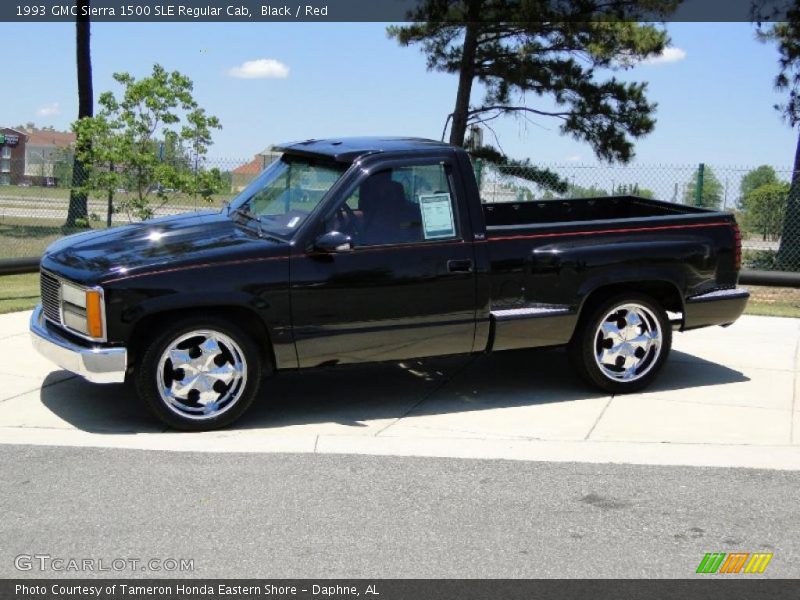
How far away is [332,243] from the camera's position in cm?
637

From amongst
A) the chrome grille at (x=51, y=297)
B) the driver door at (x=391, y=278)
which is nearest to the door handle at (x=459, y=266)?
the driver door at (x=391, y=278)

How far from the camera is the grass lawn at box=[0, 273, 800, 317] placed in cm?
1115

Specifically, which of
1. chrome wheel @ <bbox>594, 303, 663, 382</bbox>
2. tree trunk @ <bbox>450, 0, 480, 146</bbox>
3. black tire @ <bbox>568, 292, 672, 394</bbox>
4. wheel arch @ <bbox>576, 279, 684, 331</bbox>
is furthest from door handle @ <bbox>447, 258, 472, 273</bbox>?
tree trunk @ <bbox>450, 0, 480, 146</bbox>

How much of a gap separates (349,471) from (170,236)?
7.20 feet

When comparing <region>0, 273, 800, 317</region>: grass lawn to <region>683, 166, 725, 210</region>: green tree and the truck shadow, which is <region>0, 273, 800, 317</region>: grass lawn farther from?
the truck shadow

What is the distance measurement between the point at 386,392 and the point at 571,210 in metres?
2.81

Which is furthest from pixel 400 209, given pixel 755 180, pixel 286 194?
pixel 755 180

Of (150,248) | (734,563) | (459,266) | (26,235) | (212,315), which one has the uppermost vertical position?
(150,248)

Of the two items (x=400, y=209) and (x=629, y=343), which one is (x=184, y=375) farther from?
(x=629, y=343)

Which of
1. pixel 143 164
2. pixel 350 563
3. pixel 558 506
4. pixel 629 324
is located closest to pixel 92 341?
pixel 350 563

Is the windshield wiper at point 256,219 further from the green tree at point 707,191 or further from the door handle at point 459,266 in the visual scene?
the green tree at point 707,191

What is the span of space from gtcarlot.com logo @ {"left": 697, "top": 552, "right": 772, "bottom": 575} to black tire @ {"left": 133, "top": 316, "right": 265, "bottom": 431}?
310cm

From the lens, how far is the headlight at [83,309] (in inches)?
238

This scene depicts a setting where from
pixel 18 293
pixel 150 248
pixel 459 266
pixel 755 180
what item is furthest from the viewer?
pixel 755 180
